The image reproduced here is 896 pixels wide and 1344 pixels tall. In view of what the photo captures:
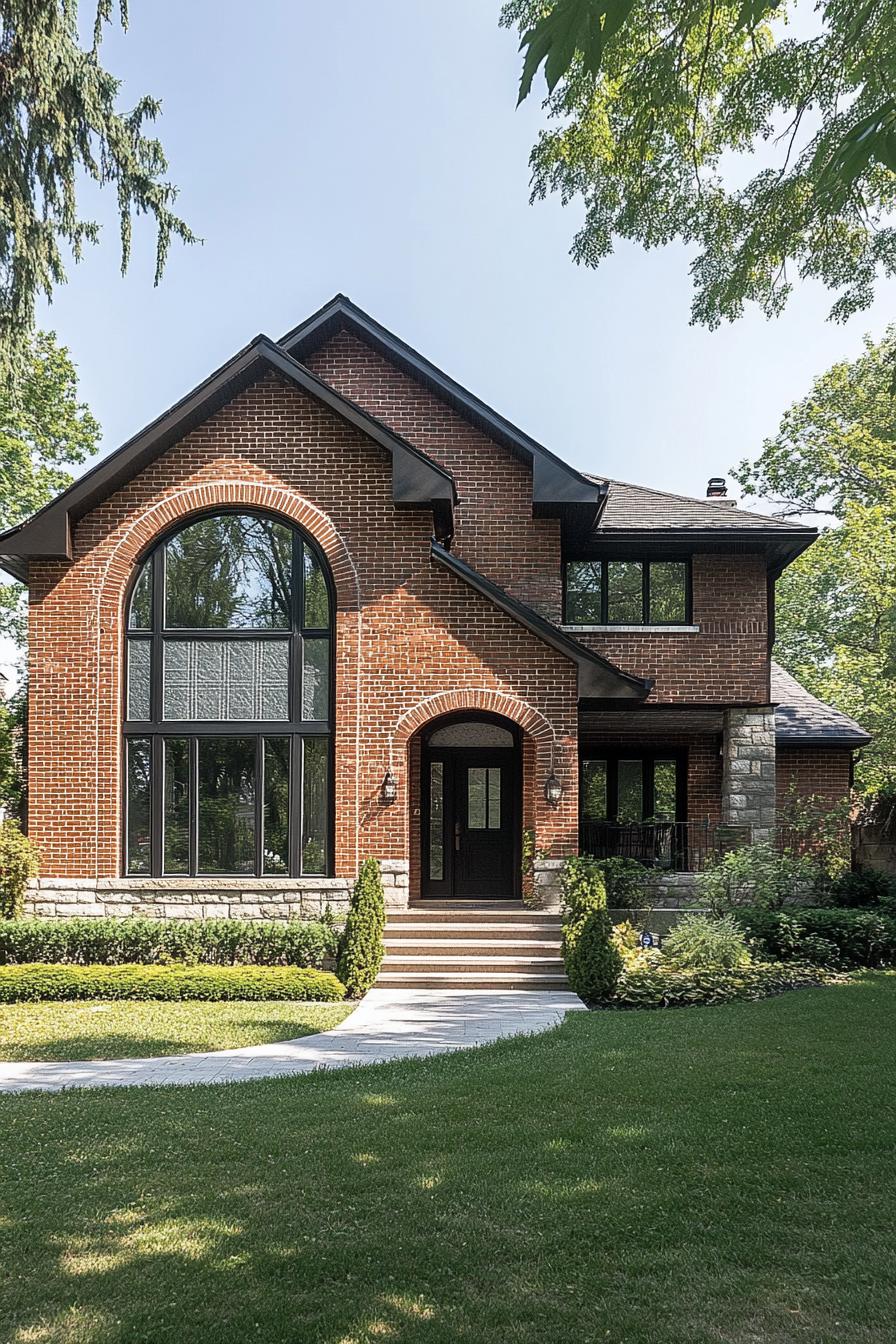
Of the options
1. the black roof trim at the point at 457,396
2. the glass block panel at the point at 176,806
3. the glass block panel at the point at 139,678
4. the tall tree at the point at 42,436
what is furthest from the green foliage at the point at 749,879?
the tall tree at the point at 42,436

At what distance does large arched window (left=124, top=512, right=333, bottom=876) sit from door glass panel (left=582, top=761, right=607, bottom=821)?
5905 mm

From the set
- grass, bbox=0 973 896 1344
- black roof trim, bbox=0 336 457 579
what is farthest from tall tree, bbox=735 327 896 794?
grass, bbox=0 973 896 1344

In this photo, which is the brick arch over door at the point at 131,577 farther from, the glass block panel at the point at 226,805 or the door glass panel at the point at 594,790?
the door glass panel at the point at 594,790

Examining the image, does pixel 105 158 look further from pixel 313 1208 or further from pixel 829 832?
pixel 829 832

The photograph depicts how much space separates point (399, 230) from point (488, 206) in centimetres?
84

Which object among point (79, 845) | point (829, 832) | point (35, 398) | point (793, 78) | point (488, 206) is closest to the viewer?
point (793, 78)

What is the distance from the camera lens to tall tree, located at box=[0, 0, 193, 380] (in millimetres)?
8016

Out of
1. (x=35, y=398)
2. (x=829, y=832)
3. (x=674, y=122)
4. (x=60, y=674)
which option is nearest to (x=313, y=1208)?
Result: (x=674, y=122)

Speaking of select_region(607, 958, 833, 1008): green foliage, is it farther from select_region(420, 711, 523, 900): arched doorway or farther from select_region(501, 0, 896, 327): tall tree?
select_region(501, 0, 896, 327): tall tree

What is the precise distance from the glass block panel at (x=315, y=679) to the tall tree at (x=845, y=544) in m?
13.1

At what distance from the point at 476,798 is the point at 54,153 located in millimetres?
10492

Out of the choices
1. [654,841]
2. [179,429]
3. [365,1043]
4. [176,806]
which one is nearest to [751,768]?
[654,841]

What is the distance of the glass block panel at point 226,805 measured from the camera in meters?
13.4

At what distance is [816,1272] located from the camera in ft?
13.4
